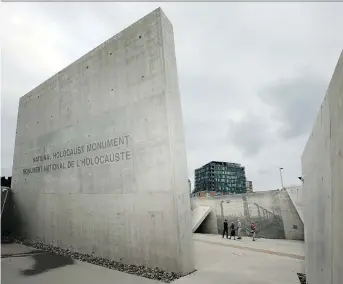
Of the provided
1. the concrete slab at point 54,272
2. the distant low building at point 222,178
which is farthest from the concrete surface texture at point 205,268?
the distant low building at point 222,178

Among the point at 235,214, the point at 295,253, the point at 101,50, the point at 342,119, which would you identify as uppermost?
the point at 101,50

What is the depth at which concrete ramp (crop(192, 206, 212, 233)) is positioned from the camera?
16.1 meters

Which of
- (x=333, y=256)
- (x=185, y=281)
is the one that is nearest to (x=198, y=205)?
(x=185, y=281)

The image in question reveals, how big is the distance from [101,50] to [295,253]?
11.7 meters

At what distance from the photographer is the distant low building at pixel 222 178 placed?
71562 mm

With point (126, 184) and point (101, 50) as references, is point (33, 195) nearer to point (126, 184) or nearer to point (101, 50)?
point (126, 184)

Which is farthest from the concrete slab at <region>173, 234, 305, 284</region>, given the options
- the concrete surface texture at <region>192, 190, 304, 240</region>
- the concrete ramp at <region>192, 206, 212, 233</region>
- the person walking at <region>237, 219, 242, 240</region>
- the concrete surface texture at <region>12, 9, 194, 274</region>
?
the concrete ramp at <region>192, 206, 212, 233</region>

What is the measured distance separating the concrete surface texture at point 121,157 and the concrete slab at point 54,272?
0.80 meters

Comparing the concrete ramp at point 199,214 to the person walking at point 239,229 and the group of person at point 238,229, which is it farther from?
the person walking at point 239,229

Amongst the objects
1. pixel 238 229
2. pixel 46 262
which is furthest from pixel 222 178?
pixel 46 262

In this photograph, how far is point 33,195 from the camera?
13.2 metres

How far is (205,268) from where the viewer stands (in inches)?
301

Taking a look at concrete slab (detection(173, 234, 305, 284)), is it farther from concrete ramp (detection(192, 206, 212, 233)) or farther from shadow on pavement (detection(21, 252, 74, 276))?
concrete ramp (detection(192, 206, 212, 233))

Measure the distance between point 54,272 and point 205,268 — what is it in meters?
4.84
